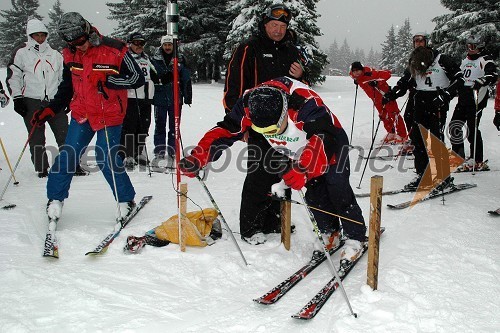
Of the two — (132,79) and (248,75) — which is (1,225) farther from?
(248,75)

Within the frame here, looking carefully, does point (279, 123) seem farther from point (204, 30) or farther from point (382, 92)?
point (204, 30)

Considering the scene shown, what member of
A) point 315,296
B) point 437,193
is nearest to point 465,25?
point 437,193

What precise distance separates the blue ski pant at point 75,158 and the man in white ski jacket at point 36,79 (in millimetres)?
2226

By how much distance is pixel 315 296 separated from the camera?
3.02 meters

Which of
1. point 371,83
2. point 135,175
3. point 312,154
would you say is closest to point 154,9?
point 371,83

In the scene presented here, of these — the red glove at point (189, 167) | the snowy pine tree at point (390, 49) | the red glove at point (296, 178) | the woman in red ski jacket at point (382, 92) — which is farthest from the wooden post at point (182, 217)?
the snowy pine tree at point (390, 49)

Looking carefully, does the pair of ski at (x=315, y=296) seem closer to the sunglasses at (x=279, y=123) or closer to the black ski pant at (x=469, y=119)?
the sunglasses at (x=279, y=123)

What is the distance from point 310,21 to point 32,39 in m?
15.1

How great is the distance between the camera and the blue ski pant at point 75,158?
4113 mm

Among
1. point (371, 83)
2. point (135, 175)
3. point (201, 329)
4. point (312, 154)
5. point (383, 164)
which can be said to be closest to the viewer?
point (201, 329)

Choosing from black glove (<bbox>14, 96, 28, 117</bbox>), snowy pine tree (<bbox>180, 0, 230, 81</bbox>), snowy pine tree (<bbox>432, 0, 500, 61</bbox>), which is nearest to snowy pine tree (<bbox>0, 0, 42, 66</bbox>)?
snowy pine tree (<bbox>180, 0, 230, 81</bbox>)

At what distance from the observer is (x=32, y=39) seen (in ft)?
19.6

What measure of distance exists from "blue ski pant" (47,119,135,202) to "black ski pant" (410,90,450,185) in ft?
13.9

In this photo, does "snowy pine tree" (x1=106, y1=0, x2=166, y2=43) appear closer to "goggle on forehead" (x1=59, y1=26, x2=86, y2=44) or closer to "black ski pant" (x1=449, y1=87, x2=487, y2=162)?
"black ski pant" (x1=449, y1=87, x2=487, y2=162)
